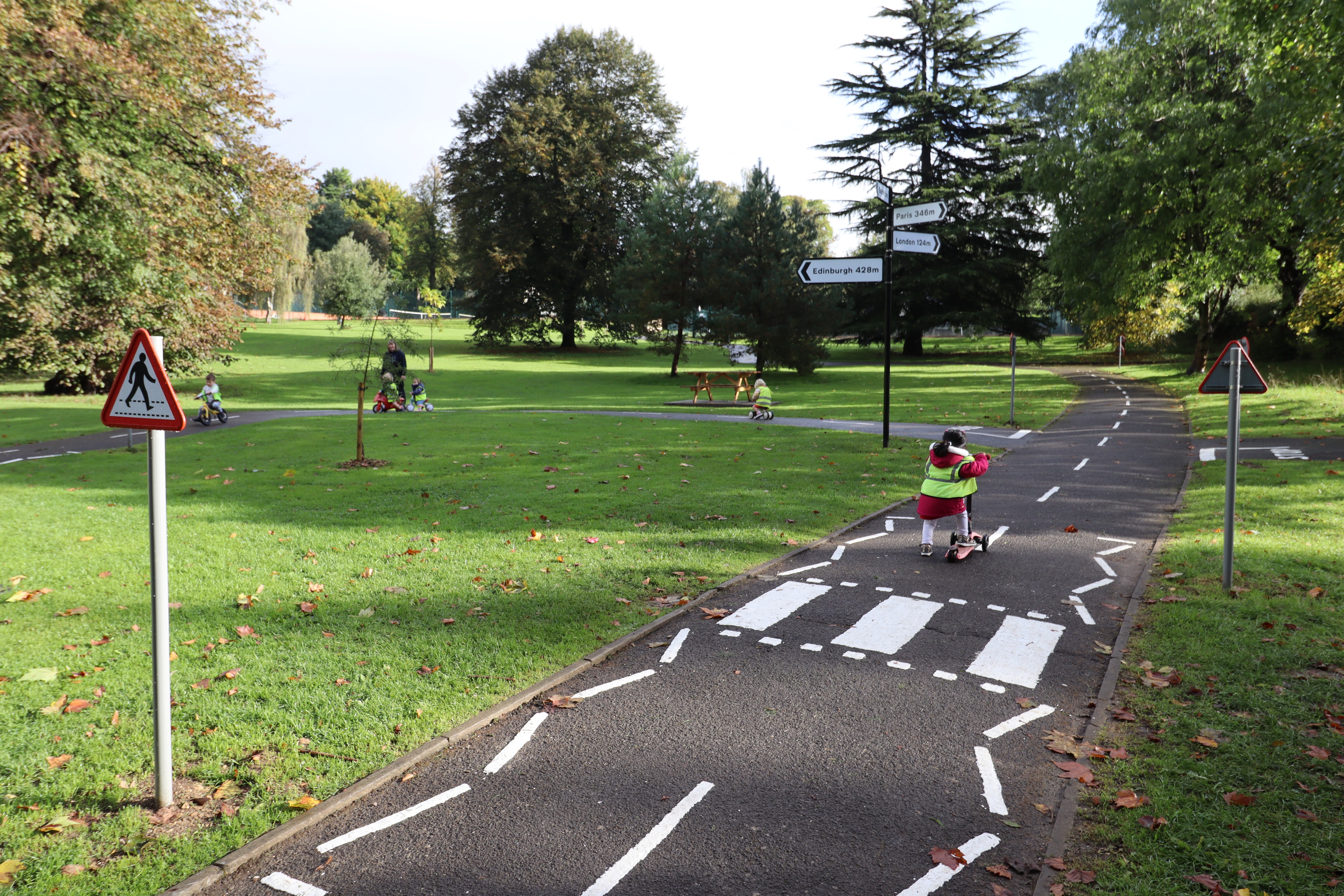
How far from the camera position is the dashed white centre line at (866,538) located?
30.9 feet

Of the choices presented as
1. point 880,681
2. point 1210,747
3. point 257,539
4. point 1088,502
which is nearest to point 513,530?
point 257,539

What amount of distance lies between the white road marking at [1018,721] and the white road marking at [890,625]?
1.13 meters

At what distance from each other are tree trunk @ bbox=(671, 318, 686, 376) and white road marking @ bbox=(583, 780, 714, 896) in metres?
36.0

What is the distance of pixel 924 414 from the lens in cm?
2364

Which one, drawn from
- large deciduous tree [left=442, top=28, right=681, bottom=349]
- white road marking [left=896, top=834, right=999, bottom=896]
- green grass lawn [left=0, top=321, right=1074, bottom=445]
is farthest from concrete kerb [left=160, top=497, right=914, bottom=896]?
large deciduous tree [left=442, top=28, right=681, bottom=349]

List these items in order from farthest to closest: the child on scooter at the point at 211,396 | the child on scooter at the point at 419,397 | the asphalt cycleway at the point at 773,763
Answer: the child on scooter at the point at 419,397 → the child on scooter at the point at 211,396 → the asphalt cycleway at the point at 773,763

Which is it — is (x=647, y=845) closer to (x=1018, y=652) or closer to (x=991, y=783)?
(x=991, y=783)

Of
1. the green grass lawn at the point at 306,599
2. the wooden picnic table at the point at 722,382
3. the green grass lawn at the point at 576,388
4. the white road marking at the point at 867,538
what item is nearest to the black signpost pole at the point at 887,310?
the green grass lawn at the point at 306,599

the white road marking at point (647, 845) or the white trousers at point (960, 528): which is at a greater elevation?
the white trousers at point (960, 528)

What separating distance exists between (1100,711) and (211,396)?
2219cm

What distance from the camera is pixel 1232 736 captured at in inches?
189

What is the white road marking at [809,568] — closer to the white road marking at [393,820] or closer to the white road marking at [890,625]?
the white road marking at [890,625]

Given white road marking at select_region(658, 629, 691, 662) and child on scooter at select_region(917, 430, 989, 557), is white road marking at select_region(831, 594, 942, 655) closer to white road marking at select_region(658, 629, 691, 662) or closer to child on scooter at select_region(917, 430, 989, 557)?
white road marking at select_region(658, 629, 691, 662)

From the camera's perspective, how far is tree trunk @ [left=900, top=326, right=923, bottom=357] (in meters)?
53.1
